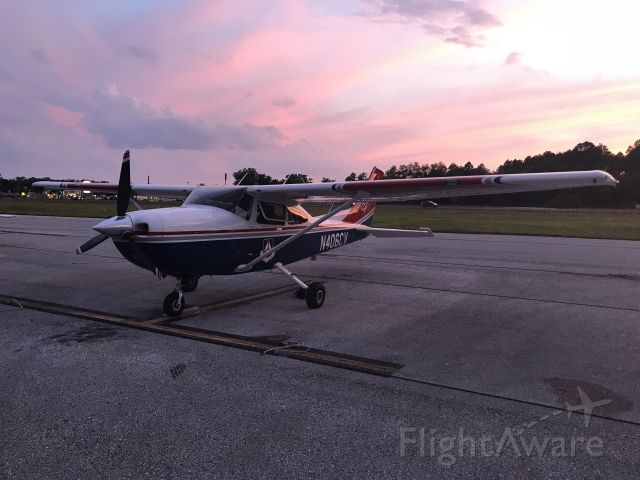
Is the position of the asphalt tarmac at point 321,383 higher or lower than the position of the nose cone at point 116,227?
lower

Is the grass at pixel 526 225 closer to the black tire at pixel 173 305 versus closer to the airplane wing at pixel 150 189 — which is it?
the airplane wing at pixel 150 189

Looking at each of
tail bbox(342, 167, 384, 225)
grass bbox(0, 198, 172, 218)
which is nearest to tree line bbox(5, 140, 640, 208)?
grass bbox(0, 198, 172, 218)

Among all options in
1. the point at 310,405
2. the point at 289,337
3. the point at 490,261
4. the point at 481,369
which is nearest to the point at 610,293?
the point at 490,261

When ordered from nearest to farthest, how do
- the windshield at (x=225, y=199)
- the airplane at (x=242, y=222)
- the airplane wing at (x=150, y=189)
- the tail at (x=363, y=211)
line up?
the airplane at (x=242, y=222) → the windshield at (x=225, y=199) → the airplane wing at (x=150, y=189) → the tail at (x=363, y=211)

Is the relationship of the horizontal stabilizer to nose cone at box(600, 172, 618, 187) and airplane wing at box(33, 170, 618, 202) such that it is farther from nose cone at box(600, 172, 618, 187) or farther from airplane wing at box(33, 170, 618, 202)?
nose cone at box(600, 172, 618, 187)

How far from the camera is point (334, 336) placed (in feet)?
19.6

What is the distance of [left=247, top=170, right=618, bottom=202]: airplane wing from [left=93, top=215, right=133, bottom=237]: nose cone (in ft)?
7.61

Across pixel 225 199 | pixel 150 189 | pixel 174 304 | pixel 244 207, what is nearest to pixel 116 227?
pixel 174 304

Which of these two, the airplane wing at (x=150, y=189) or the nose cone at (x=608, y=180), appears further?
the airplane wing at (x=150, y=189)

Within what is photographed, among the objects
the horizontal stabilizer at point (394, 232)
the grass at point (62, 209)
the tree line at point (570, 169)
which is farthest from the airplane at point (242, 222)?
the tree line at point (570, 169)

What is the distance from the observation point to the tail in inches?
439

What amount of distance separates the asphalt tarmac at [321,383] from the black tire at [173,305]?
0.63 ft

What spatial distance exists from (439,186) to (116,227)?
4.69 metres

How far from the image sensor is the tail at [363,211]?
11.2 meters
